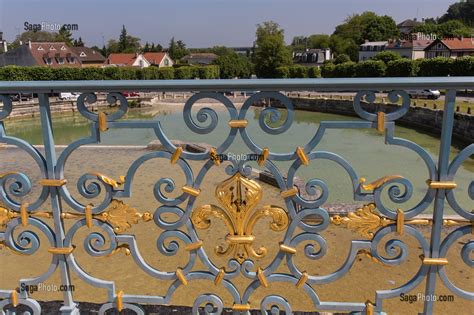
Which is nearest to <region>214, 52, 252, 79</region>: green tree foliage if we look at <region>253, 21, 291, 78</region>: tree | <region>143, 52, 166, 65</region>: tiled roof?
<region>253, 21, 291, 78</region>: tree

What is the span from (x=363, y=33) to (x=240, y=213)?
84114 mm

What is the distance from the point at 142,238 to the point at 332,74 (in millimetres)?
44927

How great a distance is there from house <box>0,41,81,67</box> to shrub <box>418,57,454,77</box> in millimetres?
42226

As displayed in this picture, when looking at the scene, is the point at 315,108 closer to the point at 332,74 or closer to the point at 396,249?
the point at 332,74

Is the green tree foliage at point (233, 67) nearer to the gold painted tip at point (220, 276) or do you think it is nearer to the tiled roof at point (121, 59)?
the tiled roof at point (121, 59)

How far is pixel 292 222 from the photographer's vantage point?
69.5 inches

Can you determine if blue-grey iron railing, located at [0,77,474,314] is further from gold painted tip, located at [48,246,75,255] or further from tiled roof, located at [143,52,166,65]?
tiled roof, located at [143,52,166,65]

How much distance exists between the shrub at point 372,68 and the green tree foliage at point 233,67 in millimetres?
24847

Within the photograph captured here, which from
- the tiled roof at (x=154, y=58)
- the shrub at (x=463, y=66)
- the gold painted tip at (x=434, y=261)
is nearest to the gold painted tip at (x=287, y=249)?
the gold painted tip at (x=434, y=261)

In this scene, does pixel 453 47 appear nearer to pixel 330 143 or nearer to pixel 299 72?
pixel 299 72

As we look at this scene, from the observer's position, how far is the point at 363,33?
79.3m

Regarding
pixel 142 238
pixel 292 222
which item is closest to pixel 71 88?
pixel 292 222

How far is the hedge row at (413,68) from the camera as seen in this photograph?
3531 centimetres

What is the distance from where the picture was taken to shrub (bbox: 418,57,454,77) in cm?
3659
